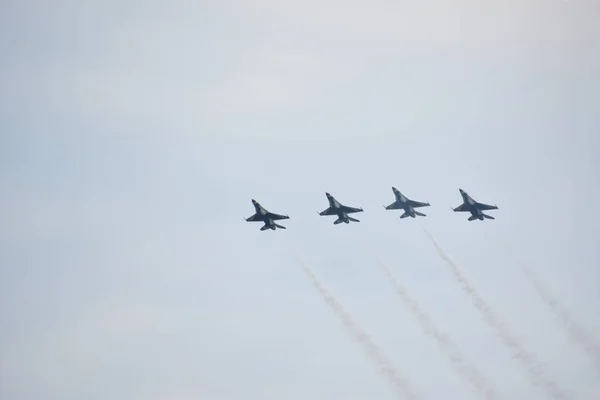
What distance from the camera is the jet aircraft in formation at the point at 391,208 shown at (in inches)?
6245

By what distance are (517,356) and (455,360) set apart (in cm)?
1021

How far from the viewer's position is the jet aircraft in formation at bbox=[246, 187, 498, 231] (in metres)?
159

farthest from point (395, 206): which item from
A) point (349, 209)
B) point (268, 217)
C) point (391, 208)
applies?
point (268, 217)

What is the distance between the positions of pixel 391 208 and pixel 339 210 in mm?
11318

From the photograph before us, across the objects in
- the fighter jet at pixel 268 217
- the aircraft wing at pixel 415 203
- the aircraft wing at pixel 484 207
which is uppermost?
the fighter jet at pixel 268 217

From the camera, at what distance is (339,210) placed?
163 m

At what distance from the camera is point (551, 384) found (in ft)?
454

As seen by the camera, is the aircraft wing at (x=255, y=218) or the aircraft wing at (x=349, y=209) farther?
the aircraft wing at (x=349, y=209)

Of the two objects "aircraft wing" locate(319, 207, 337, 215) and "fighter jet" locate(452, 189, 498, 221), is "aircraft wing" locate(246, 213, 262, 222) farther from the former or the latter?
"fighter jet" locate(452, 189, 498, 221)

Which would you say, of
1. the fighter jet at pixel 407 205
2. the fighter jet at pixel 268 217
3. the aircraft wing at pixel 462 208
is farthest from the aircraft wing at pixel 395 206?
the fighter jet at pixel 268 217

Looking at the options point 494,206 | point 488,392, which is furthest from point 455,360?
point 494,206

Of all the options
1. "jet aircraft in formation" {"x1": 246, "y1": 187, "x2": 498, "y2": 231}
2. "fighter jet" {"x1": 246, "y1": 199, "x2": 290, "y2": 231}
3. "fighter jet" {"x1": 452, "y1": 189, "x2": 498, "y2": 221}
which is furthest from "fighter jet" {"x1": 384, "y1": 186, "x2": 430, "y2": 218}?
"fighter jet" {"x1": 246, "y1": 199, "x2": 290, "y2": 231}

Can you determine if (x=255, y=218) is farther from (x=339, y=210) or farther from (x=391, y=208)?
(x=391, y=208)

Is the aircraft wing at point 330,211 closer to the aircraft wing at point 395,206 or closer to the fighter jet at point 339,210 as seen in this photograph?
the fighter jet at point 339,210
